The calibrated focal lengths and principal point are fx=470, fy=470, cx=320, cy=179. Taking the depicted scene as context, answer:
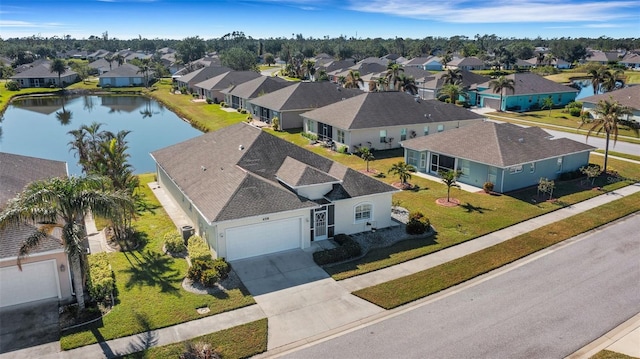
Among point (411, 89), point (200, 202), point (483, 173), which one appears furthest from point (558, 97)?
point (200, 202)

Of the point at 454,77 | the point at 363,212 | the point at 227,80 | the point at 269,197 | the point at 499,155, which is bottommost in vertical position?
the point at 363,212

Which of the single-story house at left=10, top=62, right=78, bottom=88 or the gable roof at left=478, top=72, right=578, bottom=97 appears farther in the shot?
the single-story house at left=10, top=62, right=78, bottom=88

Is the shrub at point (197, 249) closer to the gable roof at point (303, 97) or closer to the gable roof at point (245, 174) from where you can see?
the gable roof at point (245, 174)

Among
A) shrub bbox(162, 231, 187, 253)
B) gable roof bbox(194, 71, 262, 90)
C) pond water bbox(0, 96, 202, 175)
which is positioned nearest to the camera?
shrub bbox(162, 231, 187, 253)

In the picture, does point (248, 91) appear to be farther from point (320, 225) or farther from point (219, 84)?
point (320, 225)

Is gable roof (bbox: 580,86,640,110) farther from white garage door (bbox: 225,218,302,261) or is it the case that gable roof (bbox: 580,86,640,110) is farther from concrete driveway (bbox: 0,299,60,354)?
concrete driveway (bbox: 0,299,60,354)

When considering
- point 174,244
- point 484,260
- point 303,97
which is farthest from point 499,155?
point 303,97

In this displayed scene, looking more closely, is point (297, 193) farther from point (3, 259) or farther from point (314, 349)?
point (3, 259)

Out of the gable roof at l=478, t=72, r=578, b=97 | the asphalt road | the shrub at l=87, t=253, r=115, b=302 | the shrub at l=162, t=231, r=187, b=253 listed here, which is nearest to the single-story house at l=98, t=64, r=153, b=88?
the gable roof at l=478, t=72, r=578, b=97
